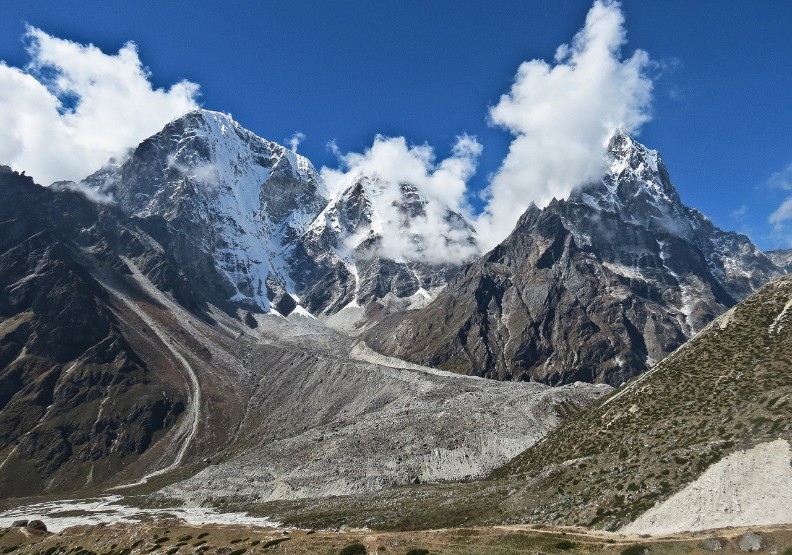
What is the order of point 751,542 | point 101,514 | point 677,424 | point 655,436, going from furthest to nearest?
point 101,514, point 655,436, point 677,424, point 751,542

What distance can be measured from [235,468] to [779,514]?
168733 millimetres

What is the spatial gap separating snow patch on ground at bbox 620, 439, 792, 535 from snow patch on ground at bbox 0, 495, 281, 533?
265 ft

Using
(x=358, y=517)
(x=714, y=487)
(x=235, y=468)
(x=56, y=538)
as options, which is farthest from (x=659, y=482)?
(x=235, y=468)

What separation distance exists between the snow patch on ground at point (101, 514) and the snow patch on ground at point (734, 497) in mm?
80880

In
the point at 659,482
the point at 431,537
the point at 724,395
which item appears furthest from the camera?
the point at 724,395

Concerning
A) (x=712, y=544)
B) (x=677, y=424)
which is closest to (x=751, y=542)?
(x=712, y=544)

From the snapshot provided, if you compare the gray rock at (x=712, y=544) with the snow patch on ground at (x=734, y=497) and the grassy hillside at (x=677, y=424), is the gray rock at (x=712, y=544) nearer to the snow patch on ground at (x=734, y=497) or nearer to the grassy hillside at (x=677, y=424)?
the snow patch on ground at (x=734, y=497)

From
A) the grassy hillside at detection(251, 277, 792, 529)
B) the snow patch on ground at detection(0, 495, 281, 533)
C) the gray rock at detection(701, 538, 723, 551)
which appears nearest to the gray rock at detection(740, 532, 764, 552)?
the gray rock at detection(701, 538, 723, 551)

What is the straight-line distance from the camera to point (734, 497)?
183 feet

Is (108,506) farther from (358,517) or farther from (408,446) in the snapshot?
(358,517)

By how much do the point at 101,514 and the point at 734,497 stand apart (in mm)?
168767

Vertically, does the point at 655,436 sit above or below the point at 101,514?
above

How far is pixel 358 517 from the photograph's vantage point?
103875 mm

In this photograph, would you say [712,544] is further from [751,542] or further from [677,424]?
[677,424]
